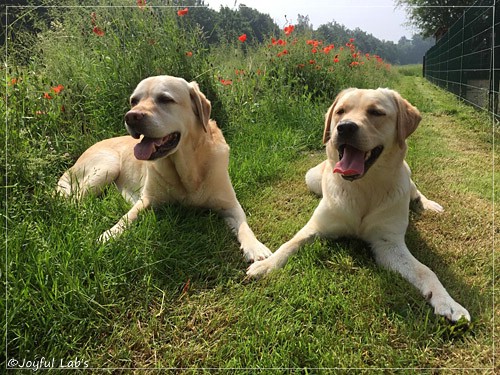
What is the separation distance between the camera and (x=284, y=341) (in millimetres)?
1583

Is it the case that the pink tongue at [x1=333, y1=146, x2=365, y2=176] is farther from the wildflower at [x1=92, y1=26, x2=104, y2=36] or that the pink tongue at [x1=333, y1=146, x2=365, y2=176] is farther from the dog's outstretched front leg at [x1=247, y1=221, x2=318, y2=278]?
the wildflower at [x1=92, y1=26, x2=104, y2=36]

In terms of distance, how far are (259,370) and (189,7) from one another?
497 centimetres

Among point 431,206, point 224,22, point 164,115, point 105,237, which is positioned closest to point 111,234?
point 105,237

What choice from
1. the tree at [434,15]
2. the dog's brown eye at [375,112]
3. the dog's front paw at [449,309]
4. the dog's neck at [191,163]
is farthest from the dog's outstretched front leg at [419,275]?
the tree at [434,15]

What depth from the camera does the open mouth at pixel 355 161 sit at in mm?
2137

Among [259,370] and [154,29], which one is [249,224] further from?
[154,29]

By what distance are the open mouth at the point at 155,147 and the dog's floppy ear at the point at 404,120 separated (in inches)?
60.9

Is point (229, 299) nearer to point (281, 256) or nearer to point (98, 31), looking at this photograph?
point (281, 256)

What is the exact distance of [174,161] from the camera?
271 cm

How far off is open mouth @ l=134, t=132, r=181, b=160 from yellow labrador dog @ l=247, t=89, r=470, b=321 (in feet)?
3.45

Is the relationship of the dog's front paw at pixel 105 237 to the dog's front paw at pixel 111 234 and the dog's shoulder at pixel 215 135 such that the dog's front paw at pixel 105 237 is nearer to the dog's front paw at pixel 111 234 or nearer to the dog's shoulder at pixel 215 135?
the dog's front paw at pixel 111 234

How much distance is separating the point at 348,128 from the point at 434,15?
26.7 metres

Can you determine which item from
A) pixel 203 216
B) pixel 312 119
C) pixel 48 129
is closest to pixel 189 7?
pixel 312 119

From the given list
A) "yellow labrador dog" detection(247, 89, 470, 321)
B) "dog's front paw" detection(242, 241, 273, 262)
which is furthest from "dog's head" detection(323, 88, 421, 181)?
"dog's front paw" detection(242, 241, 273, 262)
